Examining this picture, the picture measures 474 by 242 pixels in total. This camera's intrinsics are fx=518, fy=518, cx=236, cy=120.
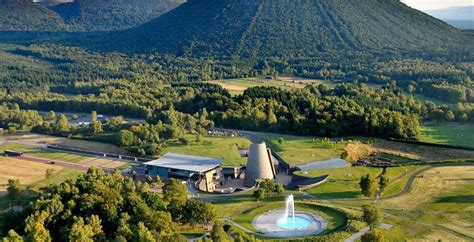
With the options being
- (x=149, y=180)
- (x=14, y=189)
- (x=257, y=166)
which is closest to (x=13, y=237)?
(x=14, y=189)

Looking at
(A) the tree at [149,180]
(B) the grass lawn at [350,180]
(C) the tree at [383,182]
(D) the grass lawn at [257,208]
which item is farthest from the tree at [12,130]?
(C) the tree at [383,182]

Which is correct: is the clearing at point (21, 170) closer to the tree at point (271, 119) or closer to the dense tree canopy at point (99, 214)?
the dense tree canopy at point (99, 214)

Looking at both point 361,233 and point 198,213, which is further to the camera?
point 198,213

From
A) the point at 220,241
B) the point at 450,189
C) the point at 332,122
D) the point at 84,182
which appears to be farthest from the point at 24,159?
the point at 450,189

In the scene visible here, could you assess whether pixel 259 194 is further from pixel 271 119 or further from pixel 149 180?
pixel 271 119

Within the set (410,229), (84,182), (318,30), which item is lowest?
(410,229)

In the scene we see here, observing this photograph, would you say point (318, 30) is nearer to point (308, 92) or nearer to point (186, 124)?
point (308, 92)
